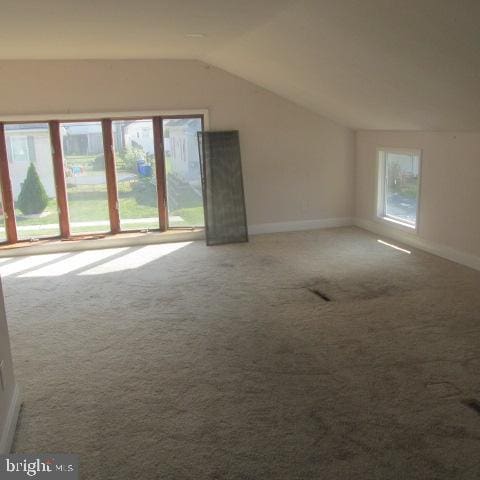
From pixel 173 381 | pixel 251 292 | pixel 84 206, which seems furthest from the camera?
pixel 84 206

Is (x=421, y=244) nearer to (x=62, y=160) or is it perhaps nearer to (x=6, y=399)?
(x=62, y=160)

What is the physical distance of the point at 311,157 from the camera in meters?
7.27

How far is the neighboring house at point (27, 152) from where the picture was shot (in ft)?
20.8

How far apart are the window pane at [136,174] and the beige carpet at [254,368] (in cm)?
158

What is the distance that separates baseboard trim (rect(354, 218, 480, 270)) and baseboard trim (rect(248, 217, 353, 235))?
0.23m

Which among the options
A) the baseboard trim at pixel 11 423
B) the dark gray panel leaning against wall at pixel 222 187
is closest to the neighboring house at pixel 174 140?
the dark gray panel leaning against wall at pixel 222 187

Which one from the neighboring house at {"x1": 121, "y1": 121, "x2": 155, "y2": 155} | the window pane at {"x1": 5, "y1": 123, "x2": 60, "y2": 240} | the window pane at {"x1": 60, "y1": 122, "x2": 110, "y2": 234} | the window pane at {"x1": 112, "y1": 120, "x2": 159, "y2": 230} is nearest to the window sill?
the window pane at {"x1": 112, "y1": 120, "x2": 159, "y2": 230}

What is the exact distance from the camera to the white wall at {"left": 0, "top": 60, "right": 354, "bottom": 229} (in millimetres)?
6202

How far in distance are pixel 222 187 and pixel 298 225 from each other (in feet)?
4.47

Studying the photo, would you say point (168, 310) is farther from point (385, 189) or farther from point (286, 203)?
point (385, 189)

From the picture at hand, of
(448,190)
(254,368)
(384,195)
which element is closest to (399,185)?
(384,195)

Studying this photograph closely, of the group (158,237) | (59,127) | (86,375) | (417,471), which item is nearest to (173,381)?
(86,375)

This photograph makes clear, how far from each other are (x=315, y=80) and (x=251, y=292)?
242cm

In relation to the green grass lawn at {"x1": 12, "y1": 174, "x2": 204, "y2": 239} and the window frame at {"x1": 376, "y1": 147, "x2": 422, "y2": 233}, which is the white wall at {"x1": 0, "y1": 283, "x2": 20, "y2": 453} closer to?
the green grass lawn at {"x1": 12, "y1": 174, "x2": 204, "y2": 239}
